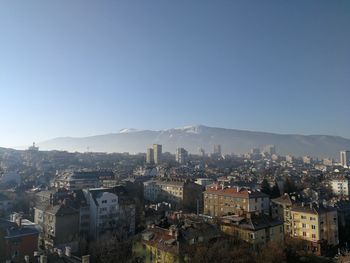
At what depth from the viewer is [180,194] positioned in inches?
1932

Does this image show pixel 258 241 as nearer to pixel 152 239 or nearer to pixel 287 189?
pixel 152 239

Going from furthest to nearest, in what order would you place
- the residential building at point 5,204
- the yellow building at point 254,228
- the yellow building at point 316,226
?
1. the residential building at point 5,204
2. the yellow building at point 316,226
3. the yellow building at point 254,228

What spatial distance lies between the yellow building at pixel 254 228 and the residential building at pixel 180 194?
1836cm

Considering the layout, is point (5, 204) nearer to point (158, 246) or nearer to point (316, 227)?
point (158, 246)

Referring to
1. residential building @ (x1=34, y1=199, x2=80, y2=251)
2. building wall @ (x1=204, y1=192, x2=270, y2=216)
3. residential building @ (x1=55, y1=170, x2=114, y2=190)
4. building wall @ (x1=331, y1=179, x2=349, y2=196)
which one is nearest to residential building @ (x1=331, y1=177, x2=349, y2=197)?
building wall @ (x1=331, y1=179, x2=349, y2=196)

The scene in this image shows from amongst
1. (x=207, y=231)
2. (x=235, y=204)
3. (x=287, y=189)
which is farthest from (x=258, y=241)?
(x=287, y=189)

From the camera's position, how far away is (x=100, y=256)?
22.3 meters

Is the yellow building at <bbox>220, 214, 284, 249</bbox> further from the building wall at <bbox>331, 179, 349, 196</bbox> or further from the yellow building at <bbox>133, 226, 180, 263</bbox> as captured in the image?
the building wall at <bbox>331, 179, 349, 196</bbox>

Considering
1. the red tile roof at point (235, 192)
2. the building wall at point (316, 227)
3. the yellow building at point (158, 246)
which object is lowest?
the building wall at point (316, 227)

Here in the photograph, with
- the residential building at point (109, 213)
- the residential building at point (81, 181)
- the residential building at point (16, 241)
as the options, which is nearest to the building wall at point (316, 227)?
the residential building at point (109, 213)

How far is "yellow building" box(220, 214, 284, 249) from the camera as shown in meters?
25.0

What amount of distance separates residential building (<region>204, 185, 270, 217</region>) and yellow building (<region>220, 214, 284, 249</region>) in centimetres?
875

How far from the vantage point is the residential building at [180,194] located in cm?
4797

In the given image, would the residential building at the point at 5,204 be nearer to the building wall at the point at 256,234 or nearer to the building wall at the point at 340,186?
the building wall at the point at 256,234
